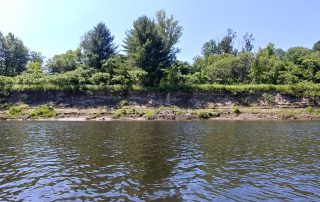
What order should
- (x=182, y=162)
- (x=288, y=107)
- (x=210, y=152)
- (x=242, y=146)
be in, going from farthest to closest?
(x=288, y=107) < (x=242, y=146) < (x=210, y=152) < (x=182, y=162)

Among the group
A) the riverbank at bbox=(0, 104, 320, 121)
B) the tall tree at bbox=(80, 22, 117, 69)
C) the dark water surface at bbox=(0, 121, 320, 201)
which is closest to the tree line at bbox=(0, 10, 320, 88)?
the tall tree at bbox=(80, 22, 117, 69)

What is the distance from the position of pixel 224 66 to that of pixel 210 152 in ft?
191

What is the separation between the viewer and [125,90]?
6612 cm

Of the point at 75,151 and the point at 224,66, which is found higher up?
Result: the point at 224,66

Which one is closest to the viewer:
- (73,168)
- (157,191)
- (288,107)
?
(157,191)

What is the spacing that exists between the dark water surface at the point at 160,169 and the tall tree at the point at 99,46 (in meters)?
46.2

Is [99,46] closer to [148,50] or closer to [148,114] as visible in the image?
[148,50]

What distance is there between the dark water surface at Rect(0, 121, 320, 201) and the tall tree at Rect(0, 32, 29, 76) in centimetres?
7276

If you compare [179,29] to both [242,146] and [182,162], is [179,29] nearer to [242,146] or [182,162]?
[242,146]

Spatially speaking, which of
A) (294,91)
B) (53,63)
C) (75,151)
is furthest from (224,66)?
(75,151)

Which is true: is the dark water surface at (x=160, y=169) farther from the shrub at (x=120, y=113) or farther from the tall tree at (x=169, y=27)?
the tall tree at (x=169, y=27)

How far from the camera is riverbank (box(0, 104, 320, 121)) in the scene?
55.8 meters

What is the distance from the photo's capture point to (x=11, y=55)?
93062mm

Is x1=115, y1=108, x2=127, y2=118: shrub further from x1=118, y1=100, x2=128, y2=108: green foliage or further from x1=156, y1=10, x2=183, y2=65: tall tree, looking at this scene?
x1=156, y1=10, x2=183, y2=65: tall tree
